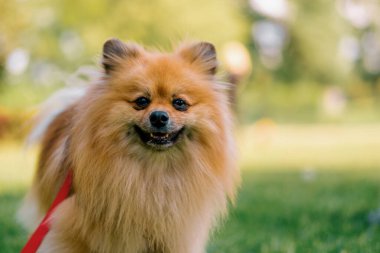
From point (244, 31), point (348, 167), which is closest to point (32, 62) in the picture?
point (244, 31)

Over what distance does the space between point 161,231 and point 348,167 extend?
25.1 feet

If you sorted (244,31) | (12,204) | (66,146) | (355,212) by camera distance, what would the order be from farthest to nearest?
(244,31) < (12,204) < (355,212) < (66,146)

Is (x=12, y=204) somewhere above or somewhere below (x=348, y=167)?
above

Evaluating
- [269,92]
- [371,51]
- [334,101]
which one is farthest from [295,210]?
[371,51]

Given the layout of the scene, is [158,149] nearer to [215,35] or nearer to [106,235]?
[106,235]

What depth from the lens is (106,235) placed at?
3209 millimetres

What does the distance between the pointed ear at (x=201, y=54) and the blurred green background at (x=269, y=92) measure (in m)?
0.28

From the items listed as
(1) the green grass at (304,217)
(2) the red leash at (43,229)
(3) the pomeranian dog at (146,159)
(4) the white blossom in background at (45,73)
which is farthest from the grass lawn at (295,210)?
(4) the white blossom in background at (45,73)

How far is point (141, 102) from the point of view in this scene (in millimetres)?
3322

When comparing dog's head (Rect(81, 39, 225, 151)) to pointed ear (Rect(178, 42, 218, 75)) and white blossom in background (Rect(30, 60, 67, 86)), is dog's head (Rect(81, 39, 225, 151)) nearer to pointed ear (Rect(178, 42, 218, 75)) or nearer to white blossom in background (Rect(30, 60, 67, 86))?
pointed ear (Rect(178, 42, 218, 75))

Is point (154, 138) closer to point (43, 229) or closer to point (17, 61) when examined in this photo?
point (43, 229)

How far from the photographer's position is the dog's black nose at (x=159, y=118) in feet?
10.4

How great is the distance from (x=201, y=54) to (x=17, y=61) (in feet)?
78.6

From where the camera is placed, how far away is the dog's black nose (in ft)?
10.4
